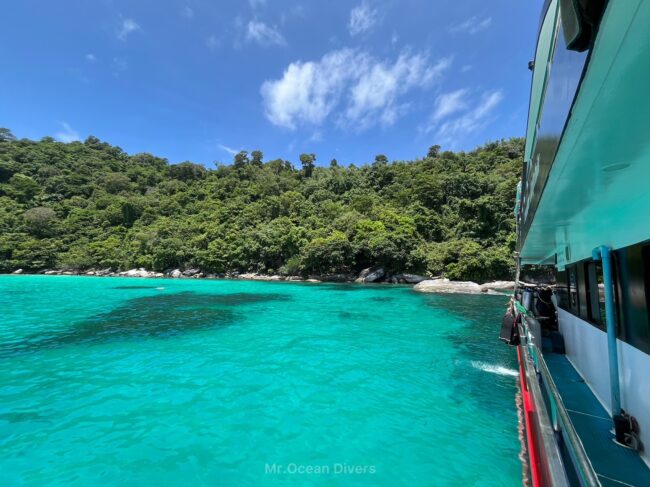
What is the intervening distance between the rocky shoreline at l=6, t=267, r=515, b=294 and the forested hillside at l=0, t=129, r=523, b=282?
1261 mm

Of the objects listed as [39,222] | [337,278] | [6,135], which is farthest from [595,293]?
[6,135]

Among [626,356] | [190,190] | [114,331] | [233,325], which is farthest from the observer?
[190,190]

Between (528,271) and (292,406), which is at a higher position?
(528,271)

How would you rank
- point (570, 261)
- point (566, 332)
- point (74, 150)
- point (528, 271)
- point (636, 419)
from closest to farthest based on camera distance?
point (636, 419), point (570, 261), point (566, 332), point (528, 271), point (74, 150)

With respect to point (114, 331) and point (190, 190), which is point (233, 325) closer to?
point (114, 331)

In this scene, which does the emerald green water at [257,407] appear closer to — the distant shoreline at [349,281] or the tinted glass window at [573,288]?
the tinted glass window at [573,288]

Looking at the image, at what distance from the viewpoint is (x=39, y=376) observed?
326 inches

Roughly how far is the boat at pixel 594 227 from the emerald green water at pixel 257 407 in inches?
52.9

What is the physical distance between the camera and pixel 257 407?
260 inches

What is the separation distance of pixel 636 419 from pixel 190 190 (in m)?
95.1

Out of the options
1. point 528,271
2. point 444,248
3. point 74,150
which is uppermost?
point 74,150

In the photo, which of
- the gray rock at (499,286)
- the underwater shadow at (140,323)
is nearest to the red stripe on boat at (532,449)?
the underwater shadow at (140,323)

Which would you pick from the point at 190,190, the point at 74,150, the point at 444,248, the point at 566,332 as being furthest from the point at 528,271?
the point at 74,150

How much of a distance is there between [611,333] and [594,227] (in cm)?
144
